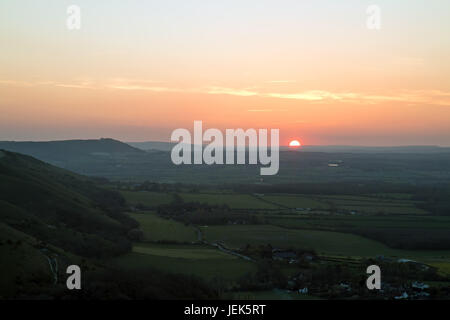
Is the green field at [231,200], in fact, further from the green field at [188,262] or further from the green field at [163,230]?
the green field at [188,262]

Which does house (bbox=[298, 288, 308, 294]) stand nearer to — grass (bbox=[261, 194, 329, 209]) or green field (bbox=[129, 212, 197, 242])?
green field (bbox=[129, 212, 197, 242])

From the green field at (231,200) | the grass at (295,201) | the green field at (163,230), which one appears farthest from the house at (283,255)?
the grass at (295,201)

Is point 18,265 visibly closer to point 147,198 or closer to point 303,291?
point 303,291

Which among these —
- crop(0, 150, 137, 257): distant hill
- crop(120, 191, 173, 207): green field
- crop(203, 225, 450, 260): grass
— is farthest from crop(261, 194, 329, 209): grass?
crop(0, 150, 137, 257): distant hill
